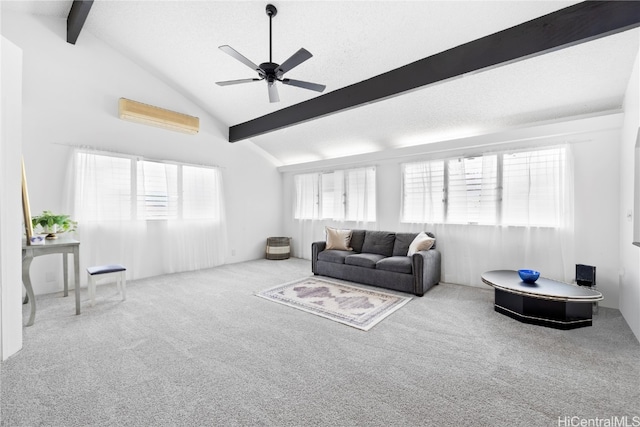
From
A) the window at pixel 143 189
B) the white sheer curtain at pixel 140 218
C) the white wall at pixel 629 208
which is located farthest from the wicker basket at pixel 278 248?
the white wall at pixel 629 208

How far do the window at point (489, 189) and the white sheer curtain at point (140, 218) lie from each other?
406 centimetres

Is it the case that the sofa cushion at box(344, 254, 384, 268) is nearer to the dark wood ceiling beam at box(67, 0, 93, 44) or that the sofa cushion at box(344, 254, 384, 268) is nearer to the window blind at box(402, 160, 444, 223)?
the window blind at box(402, 160, 444, 223)

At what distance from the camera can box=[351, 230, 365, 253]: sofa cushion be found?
17.3 feet

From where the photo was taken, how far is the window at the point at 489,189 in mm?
3807

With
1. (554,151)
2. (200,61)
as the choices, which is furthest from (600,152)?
(200,61)

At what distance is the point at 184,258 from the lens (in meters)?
5.34

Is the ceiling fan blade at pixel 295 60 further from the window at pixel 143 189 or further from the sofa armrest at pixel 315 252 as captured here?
the window at pixel 143 189

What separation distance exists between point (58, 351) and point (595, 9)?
545cm

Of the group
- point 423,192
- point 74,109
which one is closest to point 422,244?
point 423,192

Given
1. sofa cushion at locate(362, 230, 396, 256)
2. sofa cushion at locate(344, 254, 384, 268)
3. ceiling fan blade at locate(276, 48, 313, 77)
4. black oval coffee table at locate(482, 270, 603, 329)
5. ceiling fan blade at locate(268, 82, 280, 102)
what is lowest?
black oval coffee table at locate(482, 270, 603, 329)

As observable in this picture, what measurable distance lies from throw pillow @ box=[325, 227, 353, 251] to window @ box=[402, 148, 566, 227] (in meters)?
1.16

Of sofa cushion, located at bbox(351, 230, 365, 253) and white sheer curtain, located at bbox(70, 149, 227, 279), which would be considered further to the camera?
sofa cushion, located at bbox(351, 230, 365, 253)

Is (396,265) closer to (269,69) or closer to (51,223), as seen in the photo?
(269,69)

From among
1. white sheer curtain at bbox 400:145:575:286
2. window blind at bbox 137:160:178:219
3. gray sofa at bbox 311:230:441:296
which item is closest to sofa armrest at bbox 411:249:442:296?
gray sofa at bbox 311:230:441:296
